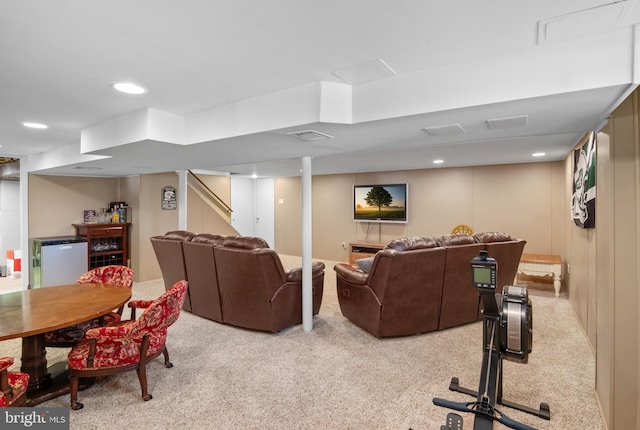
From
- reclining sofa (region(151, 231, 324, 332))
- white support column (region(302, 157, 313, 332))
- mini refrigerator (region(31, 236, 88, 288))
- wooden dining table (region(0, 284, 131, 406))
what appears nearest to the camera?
wooden dining table (region(0, 284, 131, 406))

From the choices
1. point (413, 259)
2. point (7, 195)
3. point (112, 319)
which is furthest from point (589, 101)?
point (7, 195)

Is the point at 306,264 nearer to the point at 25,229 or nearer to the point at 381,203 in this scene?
the point at 381,203

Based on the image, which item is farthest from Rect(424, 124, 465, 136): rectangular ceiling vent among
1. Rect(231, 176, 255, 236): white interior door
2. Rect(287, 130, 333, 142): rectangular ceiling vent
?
Rect(231, 176, 255, 236): white interior door

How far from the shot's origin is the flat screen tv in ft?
23.9

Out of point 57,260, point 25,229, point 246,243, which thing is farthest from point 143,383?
point 25,229

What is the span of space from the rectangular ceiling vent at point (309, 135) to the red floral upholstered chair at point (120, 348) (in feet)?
5.27

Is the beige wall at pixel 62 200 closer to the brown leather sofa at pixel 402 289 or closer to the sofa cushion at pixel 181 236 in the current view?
the sofa cushion at pixel 181 236

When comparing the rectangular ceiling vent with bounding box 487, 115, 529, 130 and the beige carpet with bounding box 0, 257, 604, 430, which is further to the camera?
the rectangular ceiling vent with bounding box 487, 115, 529, 130

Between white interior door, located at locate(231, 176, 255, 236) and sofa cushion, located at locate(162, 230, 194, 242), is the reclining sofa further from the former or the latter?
white interior door, located at locate(231, 176, 255, 236)

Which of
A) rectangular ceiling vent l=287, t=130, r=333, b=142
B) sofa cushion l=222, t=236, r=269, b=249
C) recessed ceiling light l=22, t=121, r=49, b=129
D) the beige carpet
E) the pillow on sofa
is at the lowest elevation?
A: the beige carpet

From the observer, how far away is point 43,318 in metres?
2.32

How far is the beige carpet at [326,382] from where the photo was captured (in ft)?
7.36

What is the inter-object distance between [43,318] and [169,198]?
15.6 feet

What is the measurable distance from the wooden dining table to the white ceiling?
1.47m
